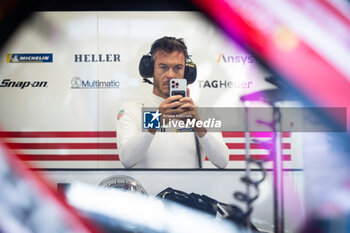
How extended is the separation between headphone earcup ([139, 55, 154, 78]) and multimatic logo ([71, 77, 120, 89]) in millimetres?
173

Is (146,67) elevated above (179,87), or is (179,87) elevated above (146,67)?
(146,67)

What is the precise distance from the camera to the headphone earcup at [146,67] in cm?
220

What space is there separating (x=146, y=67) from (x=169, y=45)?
20 centimetres

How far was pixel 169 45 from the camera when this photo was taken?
7.25 feet

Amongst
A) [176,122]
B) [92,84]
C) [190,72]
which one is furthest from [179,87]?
[92,84]

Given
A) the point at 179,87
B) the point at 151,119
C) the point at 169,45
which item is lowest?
the point at 151,119

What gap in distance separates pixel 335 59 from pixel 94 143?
1.63m

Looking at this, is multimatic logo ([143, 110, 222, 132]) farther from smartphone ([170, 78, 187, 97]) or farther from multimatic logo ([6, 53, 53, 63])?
multimatic logo ([6, 53, 53, 63])

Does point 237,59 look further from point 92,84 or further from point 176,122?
point 92,84

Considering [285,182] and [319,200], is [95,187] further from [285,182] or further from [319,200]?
[319,200]

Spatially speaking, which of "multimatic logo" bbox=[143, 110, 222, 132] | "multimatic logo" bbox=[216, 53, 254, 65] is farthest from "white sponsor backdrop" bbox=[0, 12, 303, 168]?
"multimatic logo" bbox=[143, 110, 222, 132]

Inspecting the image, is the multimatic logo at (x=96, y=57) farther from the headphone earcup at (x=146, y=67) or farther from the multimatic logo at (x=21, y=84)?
the multimatic logo at (x=21, y=84)

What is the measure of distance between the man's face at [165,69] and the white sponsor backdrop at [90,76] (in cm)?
7

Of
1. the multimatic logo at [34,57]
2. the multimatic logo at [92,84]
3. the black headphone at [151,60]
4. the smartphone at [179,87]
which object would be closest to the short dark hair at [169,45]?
the black headphone at [151,60]
